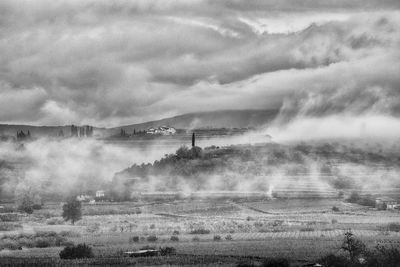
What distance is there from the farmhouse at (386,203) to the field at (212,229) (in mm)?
3216

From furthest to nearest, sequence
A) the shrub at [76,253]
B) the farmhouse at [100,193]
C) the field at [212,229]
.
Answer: the farmhouse at [100,193] < the field at [212,229] < the shrub at [76,253]

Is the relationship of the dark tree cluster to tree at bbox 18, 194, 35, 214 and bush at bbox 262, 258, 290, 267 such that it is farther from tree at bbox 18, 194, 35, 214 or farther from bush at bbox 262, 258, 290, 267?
bush at bbox 262, 258, 290, 267

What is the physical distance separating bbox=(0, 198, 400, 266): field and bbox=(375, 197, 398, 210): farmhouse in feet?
10.6

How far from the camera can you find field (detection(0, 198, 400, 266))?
5969 centimetres

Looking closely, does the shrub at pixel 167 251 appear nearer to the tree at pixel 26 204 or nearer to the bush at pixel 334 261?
the bush at pixel 334 261

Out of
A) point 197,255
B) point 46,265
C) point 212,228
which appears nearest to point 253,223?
point 212,228

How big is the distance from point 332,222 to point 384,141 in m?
101

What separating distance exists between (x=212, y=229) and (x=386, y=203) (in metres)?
42.7

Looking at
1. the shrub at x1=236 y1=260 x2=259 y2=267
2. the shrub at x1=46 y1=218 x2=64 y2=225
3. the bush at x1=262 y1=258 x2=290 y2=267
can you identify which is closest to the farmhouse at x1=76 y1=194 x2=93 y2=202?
the shrub at x1=46 y1=218 x2=64 y2=225

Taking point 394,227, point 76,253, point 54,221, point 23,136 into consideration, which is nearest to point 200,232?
point 394,227

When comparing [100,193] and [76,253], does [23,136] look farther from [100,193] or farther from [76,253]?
[76,253]

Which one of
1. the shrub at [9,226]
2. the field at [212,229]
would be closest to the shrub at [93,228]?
the field at [212,229]

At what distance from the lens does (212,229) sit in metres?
86.9

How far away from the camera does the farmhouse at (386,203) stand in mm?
113206
